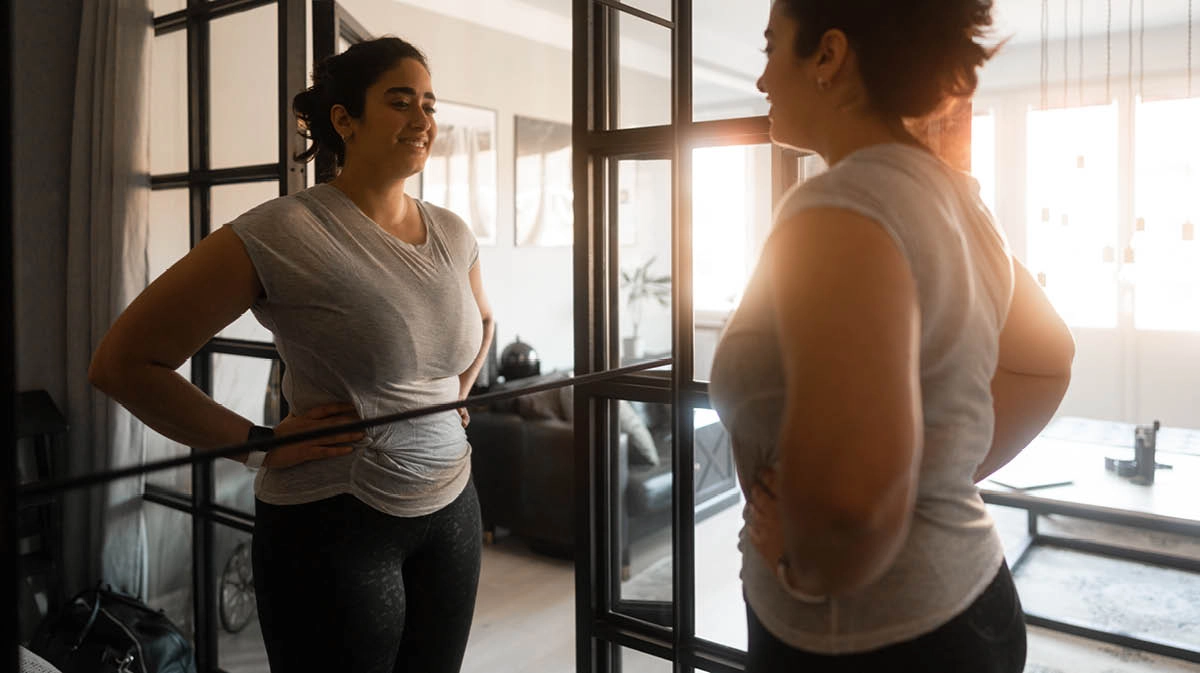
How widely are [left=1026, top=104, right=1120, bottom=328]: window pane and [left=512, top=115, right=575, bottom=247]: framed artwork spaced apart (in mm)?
3055

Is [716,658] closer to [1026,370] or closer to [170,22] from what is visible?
[1026,370]

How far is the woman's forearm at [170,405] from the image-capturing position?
1.12 m

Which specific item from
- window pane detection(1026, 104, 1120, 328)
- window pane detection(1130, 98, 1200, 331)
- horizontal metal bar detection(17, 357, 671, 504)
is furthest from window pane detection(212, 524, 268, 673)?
window pane detection(1130, 98, 1200, 331)

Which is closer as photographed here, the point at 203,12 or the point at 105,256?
the point at 203,12

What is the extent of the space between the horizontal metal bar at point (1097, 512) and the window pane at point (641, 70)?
1.85 m

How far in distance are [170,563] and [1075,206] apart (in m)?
5.58

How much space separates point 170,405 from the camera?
1141 mm

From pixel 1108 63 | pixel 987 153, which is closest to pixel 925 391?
pixel 1108 63

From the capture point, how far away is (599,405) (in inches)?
56.9

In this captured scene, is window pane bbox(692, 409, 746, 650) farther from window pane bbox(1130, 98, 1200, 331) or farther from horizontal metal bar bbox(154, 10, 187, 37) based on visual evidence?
window pane bbox(1130, 98, 1200, 331)

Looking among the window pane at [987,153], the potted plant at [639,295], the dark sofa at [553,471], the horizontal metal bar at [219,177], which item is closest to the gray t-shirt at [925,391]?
the horizontal metal bar at [219,177]

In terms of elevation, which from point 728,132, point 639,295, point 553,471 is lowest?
point 553,471

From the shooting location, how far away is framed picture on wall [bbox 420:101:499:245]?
171 inches

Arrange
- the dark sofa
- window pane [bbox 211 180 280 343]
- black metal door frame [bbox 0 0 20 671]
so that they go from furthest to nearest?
the dark sofa < window pane [bbox 211 180 280 343] < black metal door frame [bbox 0 0 20 671]
